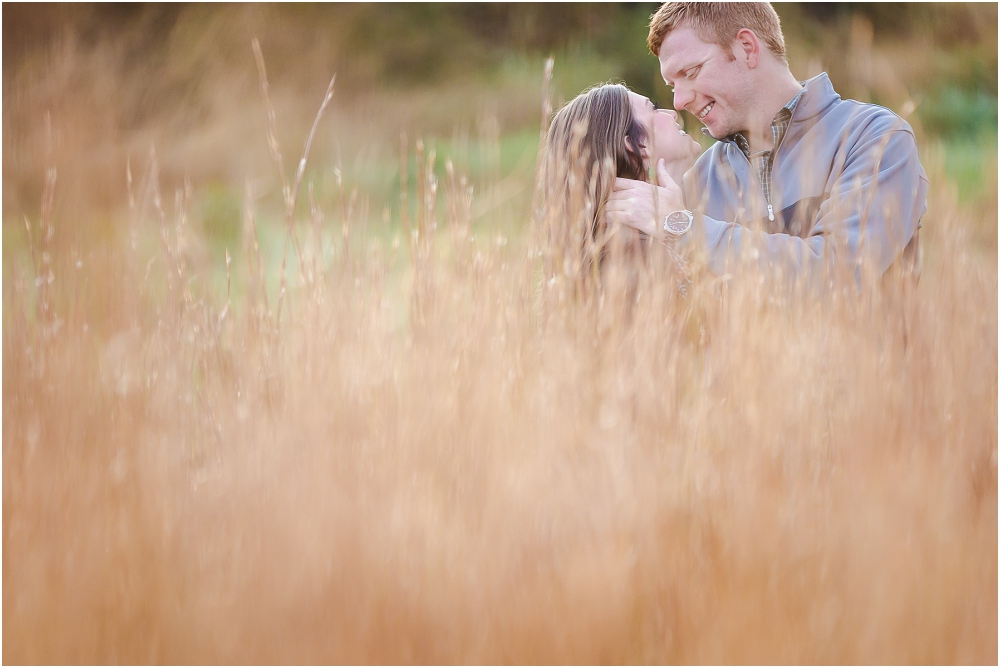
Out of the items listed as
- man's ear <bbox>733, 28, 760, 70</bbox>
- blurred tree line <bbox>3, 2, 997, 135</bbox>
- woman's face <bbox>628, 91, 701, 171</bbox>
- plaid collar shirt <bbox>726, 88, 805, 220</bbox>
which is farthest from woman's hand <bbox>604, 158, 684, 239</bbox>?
blurred tree line <bbox>3, 2, 997, 135</bbox>

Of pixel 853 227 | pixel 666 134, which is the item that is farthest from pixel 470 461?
pixel 666 134

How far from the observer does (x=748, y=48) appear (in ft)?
5.75

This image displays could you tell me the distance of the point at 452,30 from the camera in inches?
228

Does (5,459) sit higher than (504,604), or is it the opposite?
(5,459)

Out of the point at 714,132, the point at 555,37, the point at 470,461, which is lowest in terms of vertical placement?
the point at 470,461

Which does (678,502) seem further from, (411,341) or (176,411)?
(176,411)

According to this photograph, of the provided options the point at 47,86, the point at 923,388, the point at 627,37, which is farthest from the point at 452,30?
the point at 923,388

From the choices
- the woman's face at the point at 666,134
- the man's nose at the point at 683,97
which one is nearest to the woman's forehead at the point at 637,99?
the woman's face at the point at 666,134

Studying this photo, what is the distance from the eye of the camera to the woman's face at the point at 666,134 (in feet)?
5.36

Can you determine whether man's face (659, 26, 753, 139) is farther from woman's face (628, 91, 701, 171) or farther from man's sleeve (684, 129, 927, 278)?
man's sleeve (684, 129, 927, 278)

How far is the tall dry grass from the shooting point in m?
0.82

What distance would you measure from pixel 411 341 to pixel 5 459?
588 millimetres

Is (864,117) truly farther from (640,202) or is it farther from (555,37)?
(555,37)

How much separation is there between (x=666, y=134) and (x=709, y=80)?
0.25 meters
